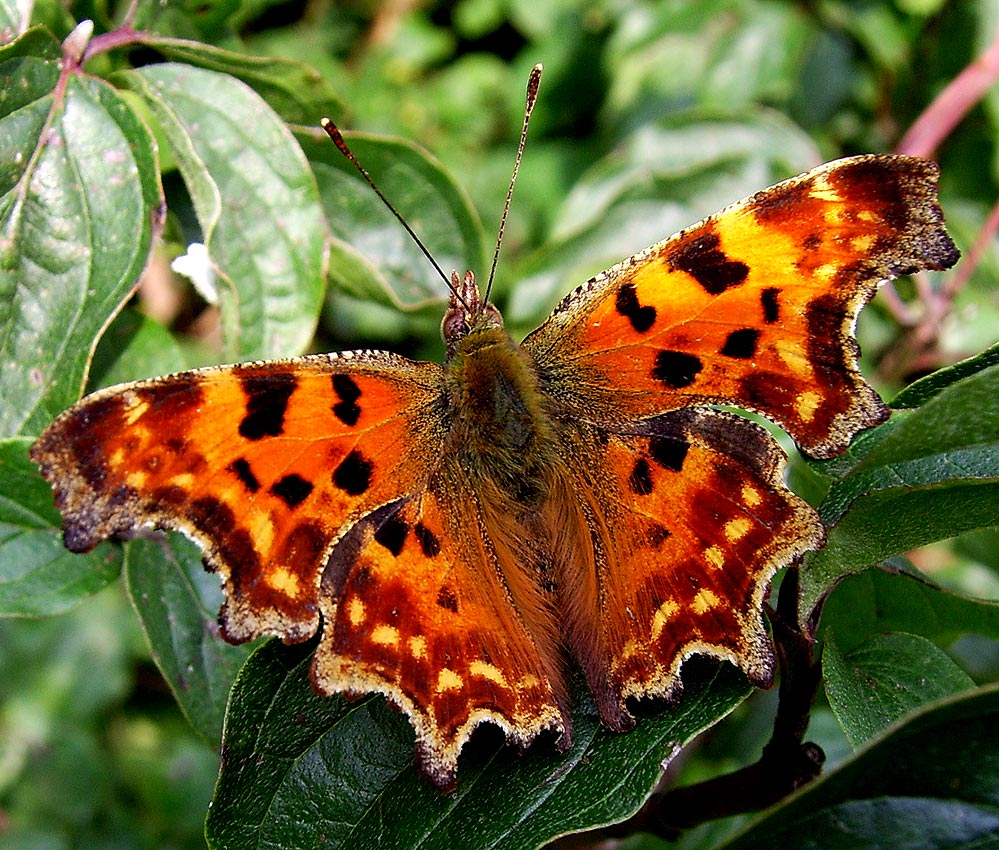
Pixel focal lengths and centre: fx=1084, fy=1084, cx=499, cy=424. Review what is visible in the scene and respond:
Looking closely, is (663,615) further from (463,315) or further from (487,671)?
(463,315)

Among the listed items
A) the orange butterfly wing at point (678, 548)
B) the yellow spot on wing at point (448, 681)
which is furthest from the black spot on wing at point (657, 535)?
the yellow spot on wing at point (448, 681)

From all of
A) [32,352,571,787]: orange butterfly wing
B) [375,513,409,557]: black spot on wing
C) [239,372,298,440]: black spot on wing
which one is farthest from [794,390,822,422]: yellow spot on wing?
[239,372,298,440]: black spot on wing

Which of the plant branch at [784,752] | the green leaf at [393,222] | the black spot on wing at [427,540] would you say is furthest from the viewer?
the green leaf at [393,222]

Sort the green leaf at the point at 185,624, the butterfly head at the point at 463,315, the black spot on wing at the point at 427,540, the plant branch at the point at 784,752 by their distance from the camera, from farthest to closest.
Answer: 1. the butterfly head at the point at 463,315
2. the green leaf at the point at 185,624
3. the black spot on wing at the point at 427,540
4. the plant branch at the point at 784,752

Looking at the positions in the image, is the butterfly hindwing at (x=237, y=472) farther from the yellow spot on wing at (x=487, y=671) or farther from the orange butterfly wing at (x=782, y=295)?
the orange butterfly wing at (x=782, y=295)

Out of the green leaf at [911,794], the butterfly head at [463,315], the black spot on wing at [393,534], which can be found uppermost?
the butterfly head at [463,315]

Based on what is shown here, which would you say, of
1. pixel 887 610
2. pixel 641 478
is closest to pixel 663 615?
pixel 641 478
